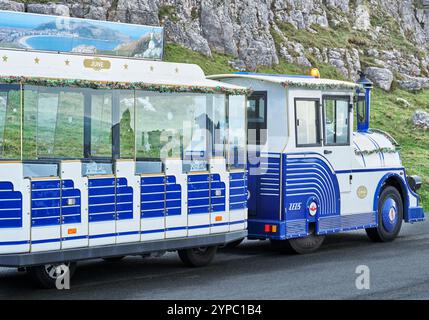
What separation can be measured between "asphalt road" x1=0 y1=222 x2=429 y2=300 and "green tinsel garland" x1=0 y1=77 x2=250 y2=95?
2.41 metres

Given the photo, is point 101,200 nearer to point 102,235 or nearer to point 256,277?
point 102,235

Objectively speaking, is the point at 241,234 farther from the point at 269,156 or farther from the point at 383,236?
the point at 383,236

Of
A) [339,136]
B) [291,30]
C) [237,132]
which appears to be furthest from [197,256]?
[291,30]

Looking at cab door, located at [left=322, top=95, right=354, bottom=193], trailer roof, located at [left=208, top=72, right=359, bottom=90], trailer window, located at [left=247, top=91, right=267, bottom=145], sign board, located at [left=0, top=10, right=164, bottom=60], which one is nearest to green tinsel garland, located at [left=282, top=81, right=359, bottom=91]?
trailer roof, located at [left=208, top=72, right=359, bottom=90]

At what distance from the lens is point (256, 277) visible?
479 inches

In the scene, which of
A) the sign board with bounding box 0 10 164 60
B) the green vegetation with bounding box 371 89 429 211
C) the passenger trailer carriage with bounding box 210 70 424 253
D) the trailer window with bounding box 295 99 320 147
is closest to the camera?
the sign board with bounding box 0 10 164 60

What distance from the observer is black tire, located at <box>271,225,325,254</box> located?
1434cm

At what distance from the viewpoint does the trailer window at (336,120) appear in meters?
14.7

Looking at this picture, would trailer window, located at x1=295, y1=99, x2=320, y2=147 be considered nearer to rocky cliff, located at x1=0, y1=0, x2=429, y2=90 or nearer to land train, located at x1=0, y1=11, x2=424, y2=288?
land train, located at x1=0, y1=11, x2=424, y2=288

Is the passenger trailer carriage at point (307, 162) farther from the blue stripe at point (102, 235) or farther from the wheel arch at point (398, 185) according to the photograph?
the blue stripe at point (102, 235)

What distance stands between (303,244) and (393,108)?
29015 mm

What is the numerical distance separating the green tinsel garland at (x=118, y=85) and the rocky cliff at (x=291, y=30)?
87.5 feet

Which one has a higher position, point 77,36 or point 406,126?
point 77,36

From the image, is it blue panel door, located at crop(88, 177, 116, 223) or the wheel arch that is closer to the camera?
blue panel door, located at crop(88, 177, 116, 223)
